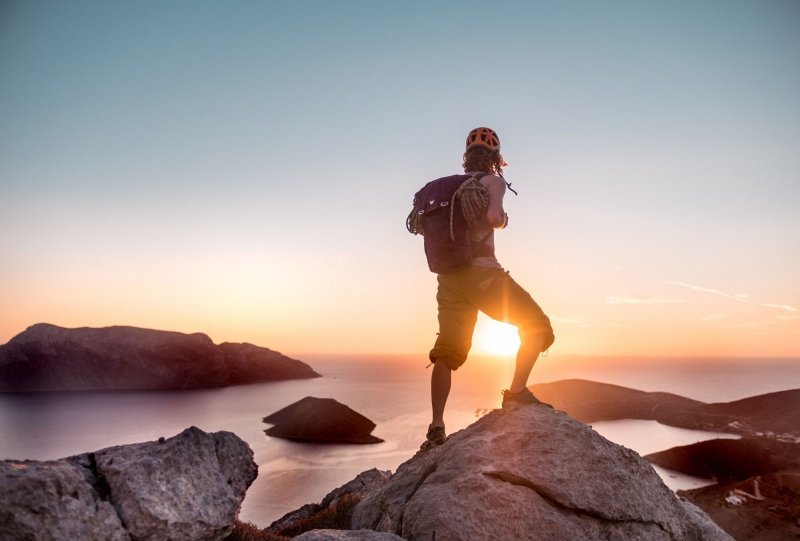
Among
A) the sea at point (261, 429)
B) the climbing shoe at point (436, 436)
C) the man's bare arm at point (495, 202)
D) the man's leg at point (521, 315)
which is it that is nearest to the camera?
the man's bare arm at point (495, 202)

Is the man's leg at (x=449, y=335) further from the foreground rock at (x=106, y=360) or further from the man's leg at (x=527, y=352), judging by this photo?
Result: the foreground rock at (x=106, y=360)

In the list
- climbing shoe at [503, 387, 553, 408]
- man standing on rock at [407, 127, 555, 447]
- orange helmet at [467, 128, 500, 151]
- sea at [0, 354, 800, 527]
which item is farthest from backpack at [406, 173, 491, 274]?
sea at [0, 354, 800, 527]

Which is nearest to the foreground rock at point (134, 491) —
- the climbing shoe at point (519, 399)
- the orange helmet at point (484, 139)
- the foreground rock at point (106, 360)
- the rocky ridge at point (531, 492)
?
the rocky ridge at point (531, 492)

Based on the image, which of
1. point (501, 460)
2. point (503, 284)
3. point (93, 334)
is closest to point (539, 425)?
point (501, 460)

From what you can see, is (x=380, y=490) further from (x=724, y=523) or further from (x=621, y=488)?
(x=724, y=523)

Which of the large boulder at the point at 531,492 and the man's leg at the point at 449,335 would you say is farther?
the man's leg at the point at 449,335

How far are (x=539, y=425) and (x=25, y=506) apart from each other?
15.2 ft

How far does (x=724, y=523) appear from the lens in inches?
968

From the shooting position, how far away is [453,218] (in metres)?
4.98

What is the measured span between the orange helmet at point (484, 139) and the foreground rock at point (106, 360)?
Result: 5229 inches

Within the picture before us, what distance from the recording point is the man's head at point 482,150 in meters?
5.33

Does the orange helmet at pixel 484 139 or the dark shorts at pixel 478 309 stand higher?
the orange helmet at pixel 484 139

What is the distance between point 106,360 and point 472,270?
138 m

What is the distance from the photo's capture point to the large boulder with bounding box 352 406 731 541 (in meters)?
3.97
